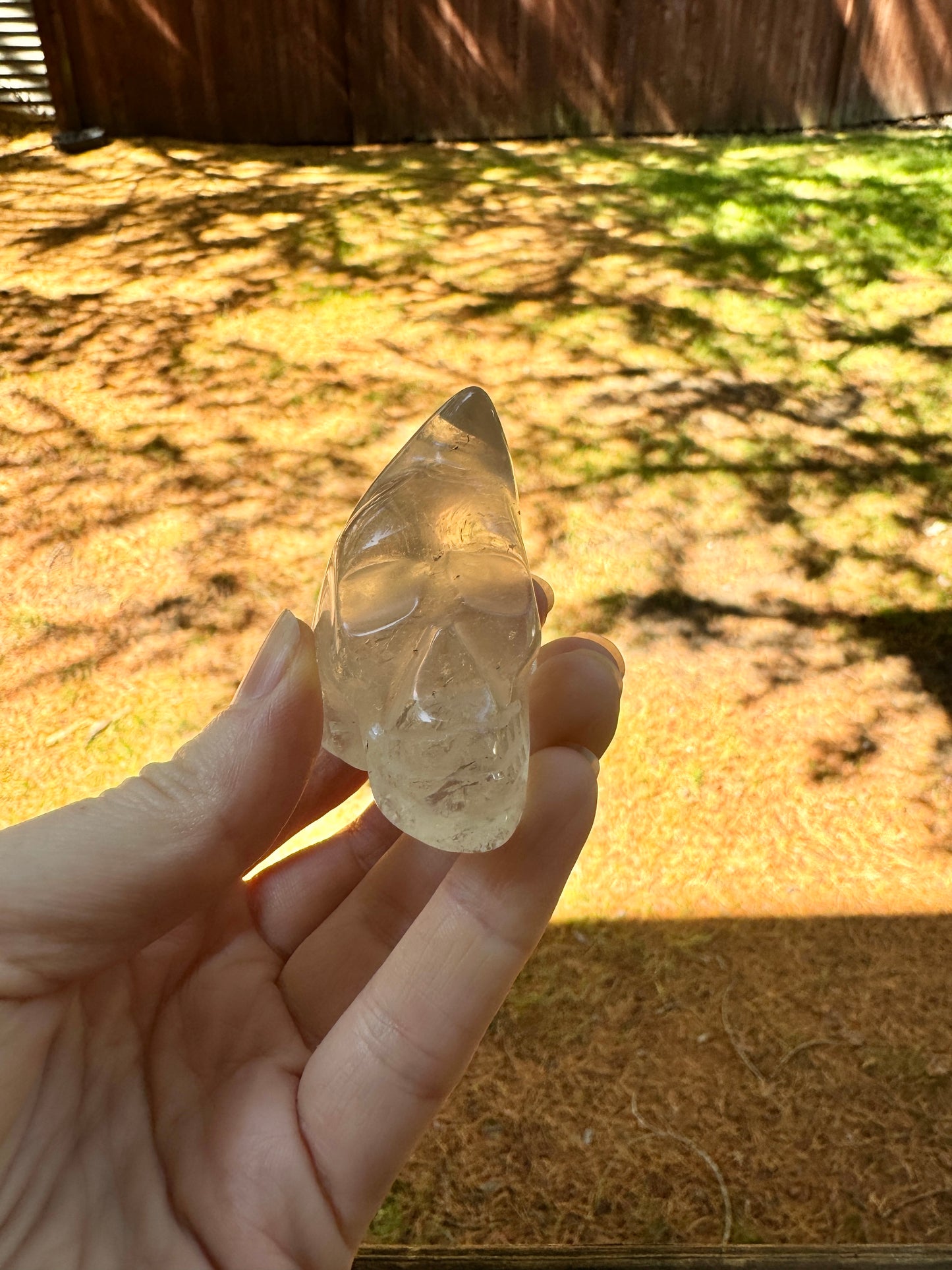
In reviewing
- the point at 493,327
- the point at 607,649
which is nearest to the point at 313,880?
the point at 607,649

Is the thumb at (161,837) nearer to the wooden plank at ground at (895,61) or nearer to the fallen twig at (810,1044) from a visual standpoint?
the fallen twig at (810,1044)

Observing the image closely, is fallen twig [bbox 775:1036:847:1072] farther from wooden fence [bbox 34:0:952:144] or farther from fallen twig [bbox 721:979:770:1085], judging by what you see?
wooden fence [bbox 34:0:952:144]

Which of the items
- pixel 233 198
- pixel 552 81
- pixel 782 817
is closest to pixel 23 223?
pixel 233 198

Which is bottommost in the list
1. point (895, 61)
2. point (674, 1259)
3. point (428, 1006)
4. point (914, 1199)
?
point (914, 1199)

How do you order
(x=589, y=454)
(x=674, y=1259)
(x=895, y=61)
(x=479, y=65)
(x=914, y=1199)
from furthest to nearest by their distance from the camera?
(x=895, y=61), (x=479, y=65), (x=589, y=454), (x=914, y=1199), (x=674, y=1259)

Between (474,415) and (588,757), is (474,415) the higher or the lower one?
the higher one

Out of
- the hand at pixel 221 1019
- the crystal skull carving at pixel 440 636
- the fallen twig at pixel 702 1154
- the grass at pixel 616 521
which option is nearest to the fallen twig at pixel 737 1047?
the grass at pixel 616 521

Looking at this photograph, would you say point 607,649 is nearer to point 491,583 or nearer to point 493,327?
point 491,583
